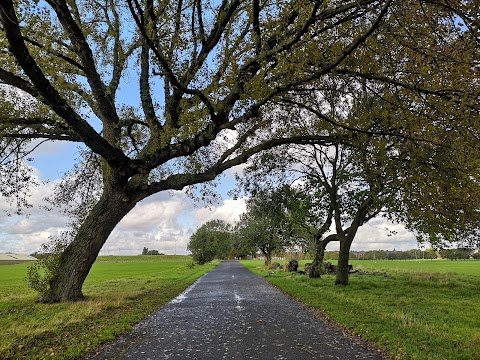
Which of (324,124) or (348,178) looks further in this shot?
(348,178)

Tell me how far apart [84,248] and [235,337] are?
360 inches

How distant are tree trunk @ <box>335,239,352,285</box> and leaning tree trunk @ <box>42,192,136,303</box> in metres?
13.6

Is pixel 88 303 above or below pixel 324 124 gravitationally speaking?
below

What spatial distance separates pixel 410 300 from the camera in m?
17.0

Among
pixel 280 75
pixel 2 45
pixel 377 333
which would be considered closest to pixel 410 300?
pixel 377 333

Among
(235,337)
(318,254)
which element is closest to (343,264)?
(318,254)

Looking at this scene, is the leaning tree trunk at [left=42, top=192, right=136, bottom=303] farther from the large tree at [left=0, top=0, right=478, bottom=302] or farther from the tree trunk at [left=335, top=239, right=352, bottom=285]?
the tree trunk at [left=335, top=239, right=352, bottom=285]

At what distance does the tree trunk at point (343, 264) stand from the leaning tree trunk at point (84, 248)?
44.6 feet

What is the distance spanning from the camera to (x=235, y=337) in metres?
9.04

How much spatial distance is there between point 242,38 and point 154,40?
3311 mm

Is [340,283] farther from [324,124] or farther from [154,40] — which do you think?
[154,40]

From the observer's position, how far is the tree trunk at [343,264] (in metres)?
23.8

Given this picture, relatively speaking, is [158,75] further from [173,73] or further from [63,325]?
[63,325]

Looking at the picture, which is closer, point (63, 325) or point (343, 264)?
point (63, 325)
